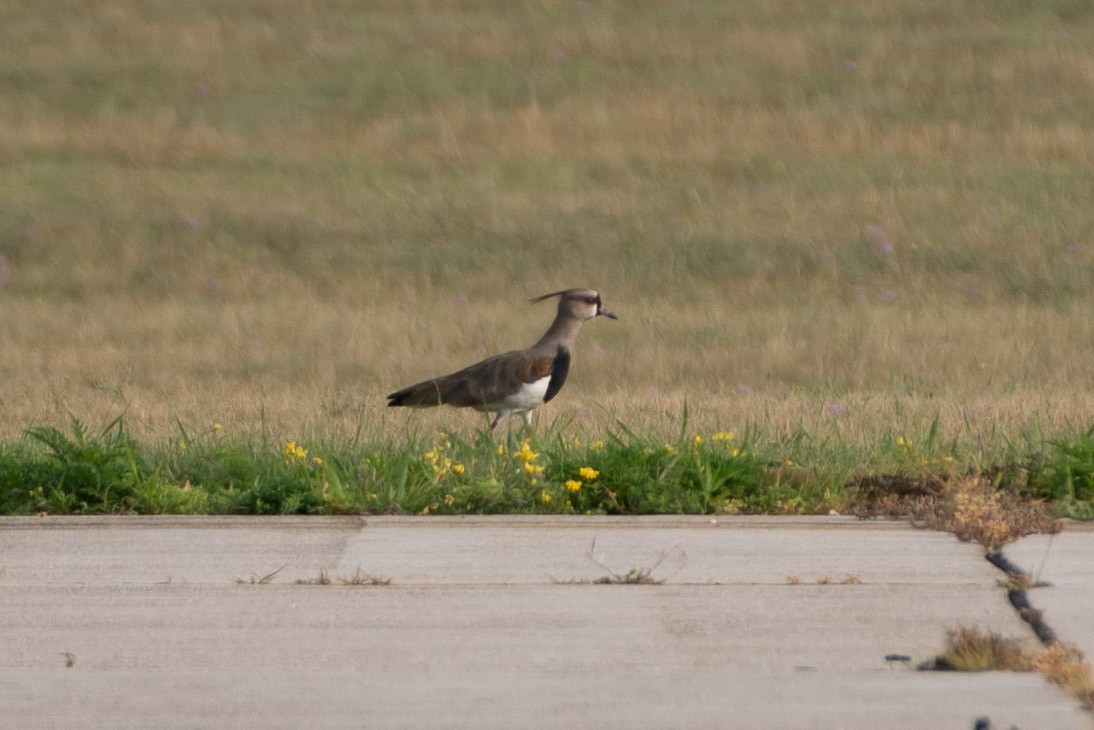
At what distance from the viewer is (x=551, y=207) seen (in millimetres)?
24672

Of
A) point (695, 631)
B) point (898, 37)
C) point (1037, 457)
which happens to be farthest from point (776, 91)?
point (695, 631)

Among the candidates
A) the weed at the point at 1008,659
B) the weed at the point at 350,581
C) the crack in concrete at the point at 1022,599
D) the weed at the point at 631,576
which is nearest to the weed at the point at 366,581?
the weed at the point at 350,581

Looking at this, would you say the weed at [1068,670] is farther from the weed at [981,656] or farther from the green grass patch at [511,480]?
the green grass patch at [511,480]

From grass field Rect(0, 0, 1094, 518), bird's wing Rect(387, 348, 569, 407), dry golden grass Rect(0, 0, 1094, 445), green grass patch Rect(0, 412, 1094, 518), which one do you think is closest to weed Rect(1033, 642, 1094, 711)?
green grass patch Rect(0, 412, 1094, 518)

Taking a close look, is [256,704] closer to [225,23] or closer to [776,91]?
[776,91]

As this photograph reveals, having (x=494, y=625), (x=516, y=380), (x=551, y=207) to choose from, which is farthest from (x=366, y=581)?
(x=551, y=207)

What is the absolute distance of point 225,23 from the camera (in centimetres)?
3083

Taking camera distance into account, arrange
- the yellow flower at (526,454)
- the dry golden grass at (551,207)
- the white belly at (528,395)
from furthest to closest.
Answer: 1. the dry golden grass at (551,207)
2. the white belly at (528,395)
3. the yellow flower at (526,454)

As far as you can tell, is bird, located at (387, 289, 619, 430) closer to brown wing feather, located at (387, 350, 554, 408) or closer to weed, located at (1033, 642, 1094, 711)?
brown wing feather, located at (387, 350, 554, 408)

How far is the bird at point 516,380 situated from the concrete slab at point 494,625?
3.45m

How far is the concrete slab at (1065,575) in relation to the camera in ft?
20.3

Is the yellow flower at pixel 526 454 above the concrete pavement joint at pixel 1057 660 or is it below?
above

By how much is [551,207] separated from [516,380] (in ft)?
43.6

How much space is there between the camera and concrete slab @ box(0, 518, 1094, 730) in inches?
213
